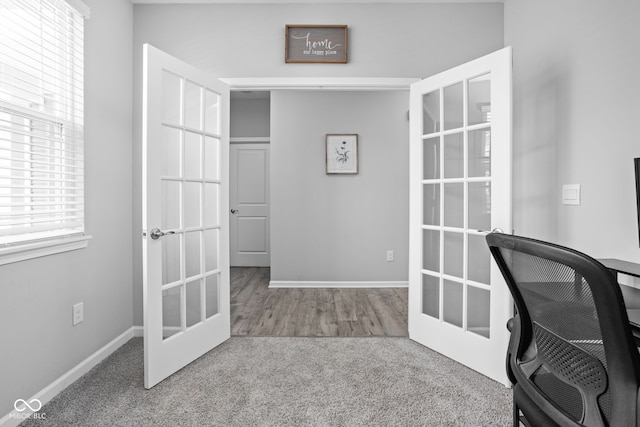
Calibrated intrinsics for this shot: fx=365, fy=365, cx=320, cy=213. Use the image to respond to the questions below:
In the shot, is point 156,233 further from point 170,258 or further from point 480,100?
point 480,100

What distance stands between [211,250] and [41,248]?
992 millimetres

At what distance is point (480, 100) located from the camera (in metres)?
2.29

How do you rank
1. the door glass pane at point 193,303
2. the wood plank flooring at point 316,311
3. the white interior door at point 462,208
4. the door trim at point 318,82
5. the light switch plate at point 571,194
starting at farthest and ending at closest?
the wood plank flooring at point 316,311
the door trim at point 318,82
the door glass pane at point 193,303
the white interior door at point 462,208
the light switch plate at point 571,194

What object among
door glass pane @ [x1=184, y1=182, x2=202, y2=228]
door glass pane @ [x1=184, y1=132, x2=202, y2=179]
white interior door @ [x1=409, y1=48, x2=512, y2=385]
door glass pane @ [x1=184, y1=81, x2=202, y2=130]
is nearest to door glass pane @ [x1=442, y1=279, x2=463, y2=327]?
white interior door @ [x1=409, y1=48, x2=512, y2=385]

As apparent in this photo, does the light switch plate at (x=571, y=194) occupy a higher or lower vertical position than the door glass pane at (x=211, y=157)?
lower

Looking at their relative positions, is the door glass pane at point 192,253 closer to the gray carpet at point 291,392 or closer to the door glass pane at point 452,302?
the gray carpet at point 291,392

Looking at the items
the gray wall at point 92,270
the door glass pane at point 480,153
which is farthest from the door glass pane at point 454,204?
the gray wall at point 92,270

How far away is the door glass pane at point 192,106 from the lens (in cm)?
235

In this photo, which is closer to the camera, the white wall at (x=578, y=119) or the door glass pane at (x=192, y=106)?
the white wall at (x=578, y=119)

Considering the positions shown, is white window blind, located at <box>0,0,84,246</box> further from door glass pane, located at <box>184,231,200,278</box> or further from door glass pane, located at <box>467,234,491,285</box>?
door glass pane, located at <box>467,234,491,285</box>

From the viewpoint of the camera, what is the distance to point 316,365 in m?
2.36

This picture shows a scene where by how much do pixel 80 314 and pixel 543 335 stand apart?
238 centimetres

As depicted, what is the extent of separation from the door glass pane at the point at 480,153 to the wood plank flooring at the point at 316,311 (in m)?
1.40

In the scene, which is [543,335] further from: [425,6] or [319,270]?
[319,270]
